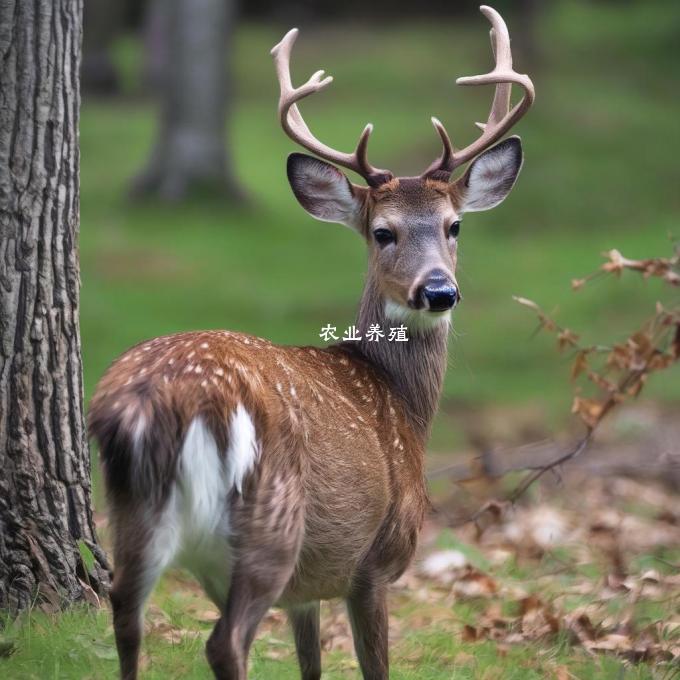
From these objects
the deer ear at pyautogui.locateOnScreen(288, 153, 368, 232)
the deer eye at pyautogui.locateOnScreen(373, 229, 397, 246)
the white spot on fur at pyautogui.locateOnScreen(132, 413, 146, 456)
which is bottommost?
the white spot on fur at pyautogui.locateOnScreen(132, 413, 146, 456)

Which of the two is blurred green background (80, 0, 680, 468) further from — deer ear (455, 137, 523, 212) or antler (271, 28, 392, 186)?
antler (271, 28, 392, 186)

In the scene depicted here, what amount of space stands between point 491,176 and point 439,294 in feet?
3.13

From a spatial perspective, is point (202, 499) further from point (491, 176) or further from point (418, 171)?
point (418, 171)

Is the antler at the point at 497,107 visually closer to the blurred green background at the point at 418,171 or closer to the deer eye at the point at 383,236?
the deer eye at the point at 383,236

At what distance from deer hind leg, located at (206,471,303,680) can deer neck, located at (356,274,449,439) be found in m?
1.45

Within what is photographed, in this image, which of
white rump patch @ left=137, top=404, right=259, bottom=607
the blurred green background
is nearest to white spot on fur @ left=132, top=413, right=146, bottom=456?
white rump patch @ left=137, top=404, right=259, bottom=607

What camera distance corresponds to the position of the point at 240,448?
13.1 ft

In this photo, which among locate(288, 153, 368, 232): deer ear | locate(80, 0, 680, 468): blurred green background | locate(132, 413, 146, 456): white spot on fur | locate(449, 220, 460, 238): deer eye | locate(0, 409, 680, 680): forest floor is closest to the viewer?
locate(132, 413, 146, 456): white spot on fur

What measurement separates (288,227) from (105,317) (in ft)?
15.7

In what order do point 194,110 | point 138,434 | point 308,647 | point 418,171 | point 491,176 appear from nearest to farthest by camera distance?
point 138,434
point 308,647
point 491,176
point 194,110
point 418,171

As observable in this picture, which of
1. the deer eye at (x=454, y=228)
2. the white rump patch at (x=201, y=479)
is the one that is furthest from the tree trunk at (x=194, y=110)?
the white rump patch at (x=201, y=479)

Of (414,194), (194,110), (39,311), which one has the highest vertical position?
(194,110)

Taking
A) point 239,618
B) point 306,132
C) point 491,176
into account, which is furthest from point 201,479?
point 491,176

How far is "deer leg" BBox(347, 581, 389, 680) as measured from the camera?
4.83 meters
